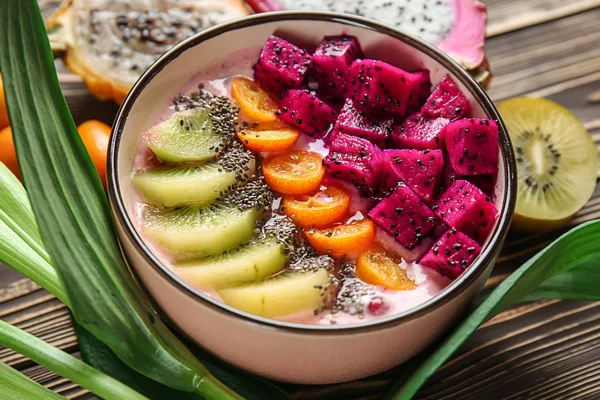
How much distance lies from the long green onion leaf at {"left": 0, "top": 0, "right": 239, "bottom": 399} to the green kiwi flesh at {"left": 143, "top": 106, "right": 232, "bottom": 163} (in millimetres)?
171

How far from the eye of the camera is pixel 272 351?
1.36 m

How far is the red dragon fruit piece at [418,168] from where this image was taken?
4.92 feet

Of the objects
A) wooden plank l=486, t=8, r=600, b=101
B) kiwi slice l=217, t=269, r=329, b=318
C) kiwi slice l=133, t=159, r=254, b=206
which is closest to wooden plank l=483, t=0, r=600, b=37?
wooden plank l=486, t=8, r=600, b=101

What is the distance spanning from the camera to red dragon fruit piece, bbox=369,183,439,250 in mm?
1462

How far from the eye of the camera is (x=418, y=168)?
1499mm

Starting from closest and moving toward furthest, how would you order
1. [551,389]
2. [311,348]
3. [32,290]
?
[311,348], [551,389], [32,290]

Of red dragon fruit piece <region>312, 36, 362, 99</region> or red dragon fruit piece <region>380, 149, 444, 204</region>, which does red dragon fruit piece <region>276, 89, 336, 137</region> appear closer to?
red dragon fruit piece <region>312, 36, 362, 99</region>

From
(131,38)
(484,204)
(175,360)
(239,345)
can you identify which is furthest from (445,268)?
(131,38)

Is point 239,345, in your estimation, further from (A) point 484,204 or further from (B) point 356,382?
(A) point 484,204

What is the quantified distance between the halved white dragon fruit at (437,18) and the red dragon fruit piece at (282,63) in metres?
0.42

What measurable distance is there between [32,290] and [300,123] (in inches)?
28.8

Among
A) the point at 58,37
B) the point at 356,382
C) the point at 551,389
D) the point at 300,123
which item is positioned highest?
the point at 300,123

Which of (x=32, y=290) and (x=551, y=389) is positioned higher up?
(x=551, y=389)

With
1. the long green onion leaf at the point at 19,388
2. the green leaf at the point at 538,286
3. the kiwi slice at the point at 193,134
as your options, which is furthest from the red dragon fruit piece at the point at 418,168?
the long green onion leaf at the point at 19,388
